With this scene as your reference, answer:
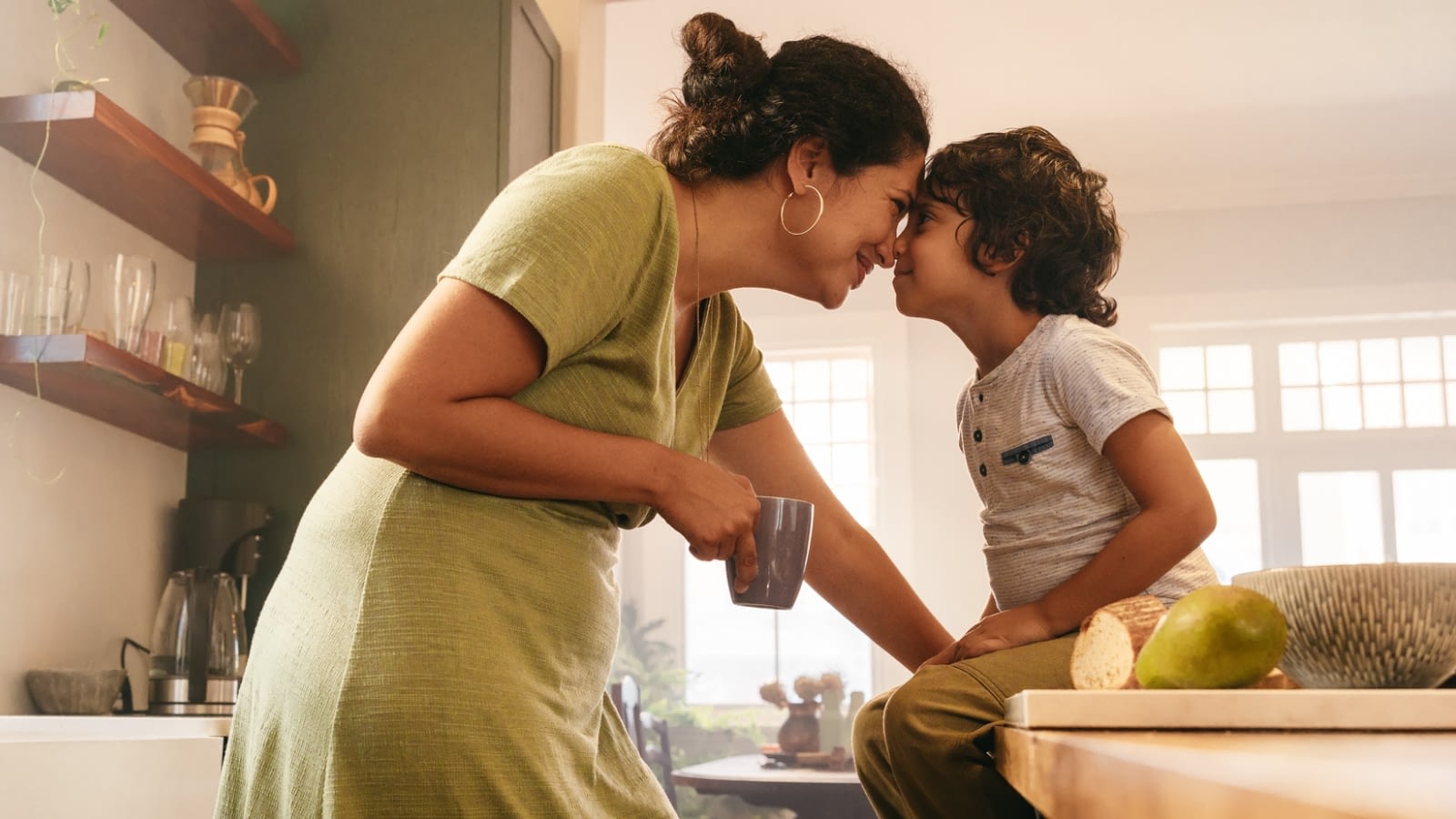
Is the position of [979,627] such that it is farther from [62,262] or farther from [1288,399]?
[1288,399]

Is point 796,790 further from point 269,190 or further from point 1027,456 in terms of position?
point 1027,456

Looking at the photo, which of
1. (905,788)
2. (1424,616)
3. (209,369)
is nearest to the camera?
(1424,616)

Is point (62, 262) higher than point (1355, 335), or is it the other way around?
point (1355, 335)

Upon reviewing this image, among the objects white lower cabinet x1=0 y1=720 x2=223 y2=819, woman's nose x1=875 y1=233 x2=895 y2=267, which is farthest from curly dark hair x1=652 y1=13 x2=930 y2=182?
white lower cabinet x1=0 y1=720 x2=223 y2=819

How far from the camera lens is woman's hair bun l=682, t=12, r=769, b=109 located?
1.29m

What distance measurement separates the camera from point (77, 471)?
212 cm

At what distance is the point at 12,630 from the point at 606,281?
4.79 ft

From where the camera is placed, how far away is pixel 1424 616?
63 centimetres

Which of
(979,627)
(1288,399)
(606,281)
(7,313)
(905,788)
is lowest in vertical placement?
(905,788)

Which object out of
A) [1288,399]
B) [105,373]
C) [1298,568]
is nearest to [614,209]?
[1298,568]

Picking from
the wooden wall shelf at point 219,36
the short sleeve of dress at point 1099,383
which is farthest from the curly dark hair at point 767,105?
the wooden wall shelf at point 219,36

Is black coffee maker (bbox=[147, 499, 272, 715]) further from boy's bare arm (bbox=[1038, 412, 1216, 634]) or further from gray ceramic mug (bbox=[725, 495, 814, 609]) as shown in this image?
boy's bare arm (bbox=[1038, 412, 1216, 634])

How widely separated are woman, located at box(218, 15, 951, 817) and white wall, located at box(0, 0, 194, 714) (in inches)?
45.7

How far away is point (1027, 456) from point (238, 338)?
1.54 meters
